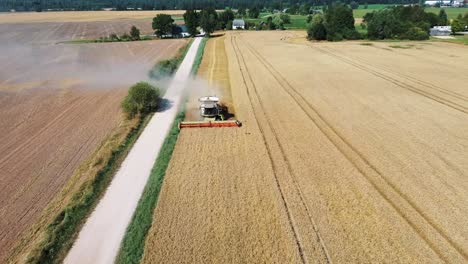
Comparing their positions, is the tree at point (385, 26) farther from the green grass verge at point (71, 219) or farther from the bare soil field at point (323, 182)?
the green grass verge at point (71, 219)

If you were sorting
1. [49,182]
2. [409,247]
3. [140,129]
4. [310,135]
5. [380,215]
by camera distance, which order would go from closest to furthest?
1. [409,247]
2. [380,215]
3. [49,182]
4. [310,135]
5. [140,129]

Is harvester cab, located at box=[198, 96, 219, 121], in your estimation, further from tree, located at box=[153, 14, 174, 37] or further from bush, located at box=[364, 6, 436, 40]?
tree, located at box=[153, 14, 174, 37]

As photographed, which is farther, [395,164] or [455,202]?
[395,164]

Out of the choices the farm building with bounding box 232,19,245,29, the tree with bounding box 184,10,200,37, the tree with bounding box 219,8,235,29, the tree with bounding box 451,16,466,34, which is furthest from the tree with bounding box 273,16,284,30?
the tree with bounding box 451,16,466,34

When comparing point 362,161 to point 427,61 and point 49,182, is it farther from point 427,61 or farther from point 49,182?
point 427,61

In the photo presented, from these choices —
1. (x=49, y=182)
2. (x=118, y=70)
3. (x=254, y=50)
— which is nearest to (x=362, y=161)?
(x=49, y=182)

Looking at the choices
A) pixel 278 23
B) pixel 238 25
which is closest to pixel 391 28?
pixel 278 23

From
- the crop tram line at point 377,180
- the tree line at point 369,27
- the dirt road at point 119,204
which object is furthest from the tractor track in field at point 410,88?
the tree line at point 369,27
